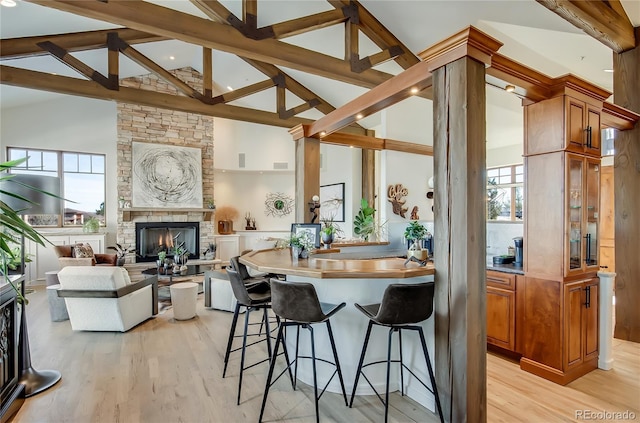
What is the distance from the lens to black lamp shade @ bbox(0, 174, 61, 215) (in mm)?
2463

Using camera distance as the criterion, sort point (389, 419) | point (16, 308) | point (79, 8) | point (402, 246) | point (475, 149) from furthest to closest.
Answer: point (402, 246) < point (79, 8) < point (16, 308) < point (389, 419) < point (475, 149)

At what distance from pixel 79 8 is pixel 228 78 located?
5128mm

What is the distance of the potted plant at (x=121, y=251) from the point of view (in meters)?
6.66

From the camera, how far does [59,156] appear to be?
7289mm

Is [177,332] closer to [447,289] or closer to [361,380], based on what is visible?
[361,380]

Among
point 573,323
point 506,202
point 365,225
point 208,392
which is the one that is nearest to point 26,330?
point 208,392

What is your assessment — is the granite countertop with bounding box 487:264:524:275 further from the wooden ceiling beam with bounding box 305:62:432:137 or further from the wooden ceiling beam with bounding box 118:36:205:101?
the wooden ceiling beam with bounding box 118:36:205:101

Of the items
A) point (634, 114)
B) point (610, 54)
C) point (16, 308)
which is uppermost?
point (610, 54)

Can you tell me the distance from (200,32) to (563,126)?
3.46m

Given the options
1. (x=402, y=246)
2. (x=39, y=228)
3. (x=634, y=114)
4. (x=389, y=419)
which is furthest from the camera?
(x=39, y=228)

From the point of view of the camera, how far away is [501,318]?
324 centimetres

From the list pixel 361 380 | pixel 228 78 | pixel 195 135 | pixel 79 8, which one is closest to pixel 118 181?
pixel 195 135

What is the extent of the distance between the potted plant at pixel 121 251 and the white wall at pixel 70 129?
1.22 ft

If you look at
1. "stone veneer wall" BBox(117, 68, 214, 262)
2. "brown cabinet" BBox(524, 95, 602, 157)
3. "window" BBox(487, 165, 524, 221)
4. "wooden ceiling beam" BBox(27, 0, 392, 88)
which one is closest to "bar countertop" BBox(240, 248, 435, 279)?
"brown cabinet" BBox(524, 95, 602, 157)
